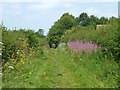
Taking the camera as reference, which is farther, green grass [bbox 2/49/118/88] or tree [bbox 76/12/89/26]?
tree [bbox 76/12/89/26]

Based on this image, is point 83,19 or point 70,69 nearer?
point 70,69

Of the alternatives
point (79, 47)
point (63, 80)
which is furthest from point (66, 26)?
point (63, 80)

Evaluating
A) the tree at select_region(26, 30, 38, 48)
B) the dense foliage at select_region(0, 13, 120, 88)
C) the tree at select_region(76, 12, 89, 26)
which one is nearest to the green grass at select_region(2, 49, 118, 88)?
the dense foliage at select_region(0, 13, 120, 88)

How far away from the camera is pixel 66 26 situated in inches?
1225

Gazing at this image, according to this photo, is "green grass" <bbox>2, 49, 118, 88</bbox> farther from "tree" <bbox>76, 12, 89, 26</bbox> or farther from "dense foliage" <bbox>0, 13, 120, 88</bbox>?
"tree" <bbox>76, 12, 89, 26</bbox>

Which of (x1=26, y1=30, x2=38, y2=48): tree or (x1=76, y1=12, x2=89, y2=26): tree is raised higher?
(x1=76, y1=12, x2=89, y2=26): tree

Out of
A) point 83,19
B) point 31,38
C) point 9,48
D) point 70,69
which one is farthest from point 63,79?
point 83,19

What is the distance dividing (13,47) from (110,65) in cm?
564

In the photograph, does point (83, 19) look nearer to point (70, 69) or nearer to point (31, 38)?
point (31, 38)

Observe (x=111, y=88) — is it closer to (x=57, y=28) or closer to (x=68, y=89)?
(x=68, y=89)

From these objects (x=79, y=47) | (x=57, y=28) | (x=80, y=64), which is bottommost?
(x=80, y=64)

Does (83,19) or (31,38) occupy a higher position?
(83,19)

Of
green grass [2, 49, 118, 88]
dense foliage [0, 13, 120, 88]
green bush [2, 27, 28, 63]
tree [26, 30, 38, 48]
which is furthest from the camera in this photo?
tree [26, 30, 38, 48]

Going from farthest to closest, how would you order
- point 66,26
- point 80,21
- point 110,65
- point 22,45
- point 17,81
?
point 80,21 → point 66,26 → point 22,45 → point 110,65 → point 17,81
